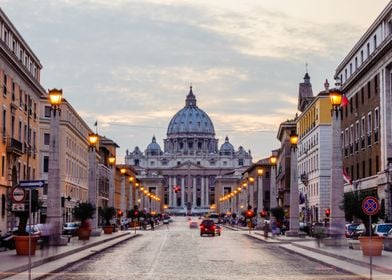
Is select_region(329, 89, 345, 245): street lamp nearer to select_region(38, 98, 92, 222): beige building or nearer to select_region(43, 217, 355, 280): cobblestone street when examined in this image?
select_region(43, 217, 355, 280): cobblestone street

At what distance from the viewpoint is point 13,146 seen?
62.9 meters

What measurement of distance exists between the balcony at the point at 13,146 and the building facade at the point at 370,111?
25.2 metres

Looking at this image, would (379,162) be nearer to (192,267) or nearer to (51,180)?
(51,180)

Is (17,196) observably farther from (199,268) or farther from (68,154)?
(68,154)

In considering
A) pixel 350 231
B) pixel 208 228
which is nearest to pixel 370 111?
pixel 350 231

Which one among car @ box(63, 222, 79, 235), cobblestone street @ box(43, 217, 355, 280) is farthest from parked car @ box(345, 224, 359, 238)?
cobblestone street @ box(43, 217, 355, 280)

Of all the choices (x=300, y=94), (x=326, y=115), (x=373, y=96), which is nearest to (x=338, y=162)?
(x=373, y=96)

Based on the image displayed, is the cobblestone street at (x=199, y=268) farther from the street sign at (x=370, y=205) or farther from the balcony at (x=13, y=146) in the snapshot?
the balcony at (x=13, y=146)

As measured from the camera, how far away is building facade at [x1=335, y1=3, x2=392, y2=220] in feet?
209

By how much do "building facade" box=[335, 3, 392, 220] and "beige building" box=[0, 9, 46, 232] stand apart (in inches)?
1008

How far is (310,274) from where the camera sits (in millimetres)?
28906

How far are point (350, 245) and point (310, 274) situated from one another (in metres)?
16.6

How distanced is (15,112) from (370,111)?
27661 mm

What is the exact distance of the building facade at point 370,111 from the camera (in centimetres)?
6356
